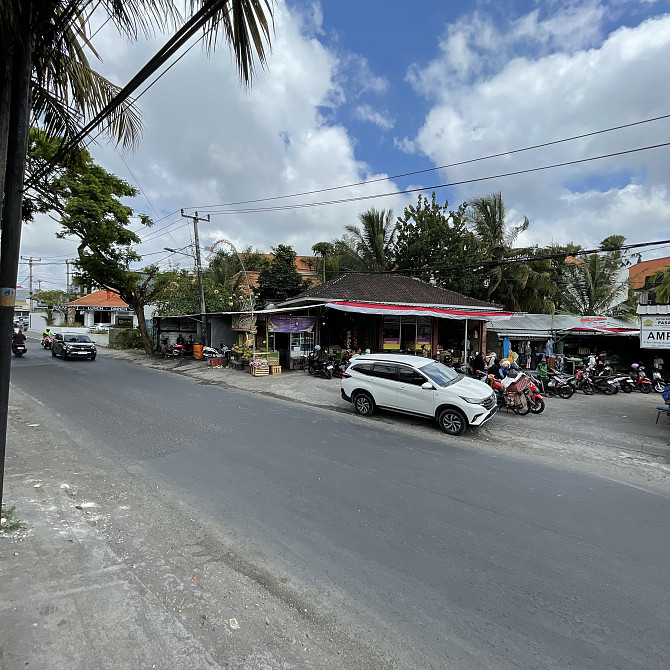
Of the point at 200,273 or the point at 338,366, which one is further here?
the point at 200,273

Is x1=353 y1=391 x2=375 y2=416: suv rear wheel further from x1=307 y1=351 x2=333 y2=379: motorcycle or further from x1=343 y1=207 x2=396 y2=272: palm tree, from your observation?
x1=343 y1=207 x2=396 y2=272: palm tree

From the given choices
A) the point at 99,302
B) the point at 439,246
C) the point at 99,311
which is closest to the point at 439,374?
the point at 439,246

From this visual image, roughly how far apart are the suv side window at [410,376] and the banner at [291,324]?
346 inches

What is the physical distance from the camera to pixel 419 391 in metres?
8.87

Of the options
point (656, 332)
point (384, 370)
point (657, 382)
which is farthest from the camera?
point (657, 382)

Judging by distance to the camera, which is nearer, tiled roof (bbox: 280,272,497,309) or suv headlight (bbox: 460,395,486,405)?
suv headlight (bbox: 460,395,486,405)

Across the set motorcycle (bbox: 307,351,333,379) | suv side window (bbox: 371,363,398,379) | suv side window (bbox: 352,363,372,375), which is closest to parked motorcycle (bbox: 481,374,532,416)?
suv side window (bbox: 371,363,398,379)

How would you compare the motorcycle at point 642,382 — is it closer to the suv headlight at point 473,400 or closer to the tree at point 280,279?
the suv headlight at point 473,400

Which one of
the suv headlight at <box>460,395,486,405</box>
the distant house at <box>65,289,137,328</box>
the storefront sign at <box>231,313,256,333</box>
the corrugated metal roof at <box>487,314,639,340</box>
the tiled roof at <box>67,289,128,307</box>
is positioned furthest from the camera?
the tiled roof at <box>67,289,128,307</box>

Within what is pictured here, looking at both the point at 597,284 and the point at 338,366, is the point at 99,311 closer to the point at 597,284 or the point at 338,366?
the point at 338,366

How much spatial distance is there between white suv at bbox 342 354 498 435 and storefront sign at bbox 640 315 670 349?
4949 millimetres

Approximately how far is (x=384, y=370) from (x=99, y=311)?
4736 cm

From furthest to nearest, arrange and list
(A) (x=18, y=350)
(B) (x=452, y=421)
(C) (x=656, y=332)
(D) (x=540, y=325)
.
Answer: (A) (x=18, y=350), (D) (x=540, y=325), (C) (x=656, y=332), (B) (x=452, y=421)

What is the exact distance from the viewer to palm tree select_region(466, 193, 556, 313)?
25.2m
